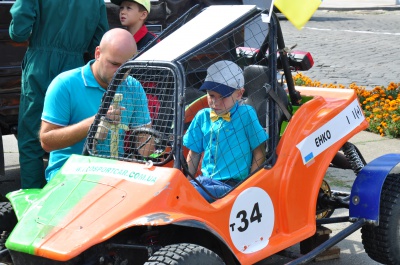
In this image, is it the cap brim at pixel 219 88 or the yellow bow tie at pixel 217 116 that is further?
the yellow bow tie at pixel 217 116

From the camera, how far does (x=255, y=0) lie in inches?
313

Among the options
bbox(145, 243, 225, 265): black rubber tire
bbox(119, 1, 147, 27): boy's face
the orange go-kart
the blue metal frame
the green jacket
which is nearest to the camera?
bbox(145, 243, 225, 265): black rubber tire

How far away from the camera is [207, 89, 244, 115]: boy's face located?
3.99 meters

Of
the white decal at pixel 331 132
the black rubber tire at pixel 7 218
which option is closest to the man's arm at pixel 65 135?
the black rubber tire at pixel 7 218

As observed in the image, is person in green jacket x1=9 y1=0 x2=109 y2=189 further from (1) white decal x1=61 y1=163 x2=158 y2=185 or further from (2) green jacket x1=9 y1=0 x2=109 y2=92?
(1) white decal x1=61 y1=163 x2=158 y2=185

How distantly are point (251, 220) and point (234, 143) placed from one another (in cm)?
43

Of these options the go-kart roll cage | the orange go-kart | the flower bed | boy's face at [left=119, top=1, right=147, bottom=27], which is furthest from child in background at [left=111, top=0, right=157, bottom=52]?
the flower bed

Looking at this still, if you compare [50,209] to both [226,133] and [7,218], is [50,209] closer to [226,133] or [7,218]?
[7,218]

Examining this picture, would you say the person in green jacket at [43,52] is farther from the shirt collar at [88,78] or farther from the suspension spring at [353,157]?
the suspension spring at [353,157]

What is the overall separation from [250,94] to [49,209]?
4.31ft

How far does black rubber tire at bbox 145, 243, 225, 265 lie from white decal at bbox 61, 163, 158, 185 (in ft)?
1.04

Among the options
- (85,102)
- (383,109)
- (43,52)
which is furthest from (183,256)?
(383,109)

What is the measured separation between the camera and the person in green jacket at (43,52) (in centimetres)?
530

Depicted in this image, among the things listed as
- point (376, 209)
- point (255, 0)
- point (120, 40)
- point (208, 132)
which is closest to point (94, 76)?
point (120, 40)
